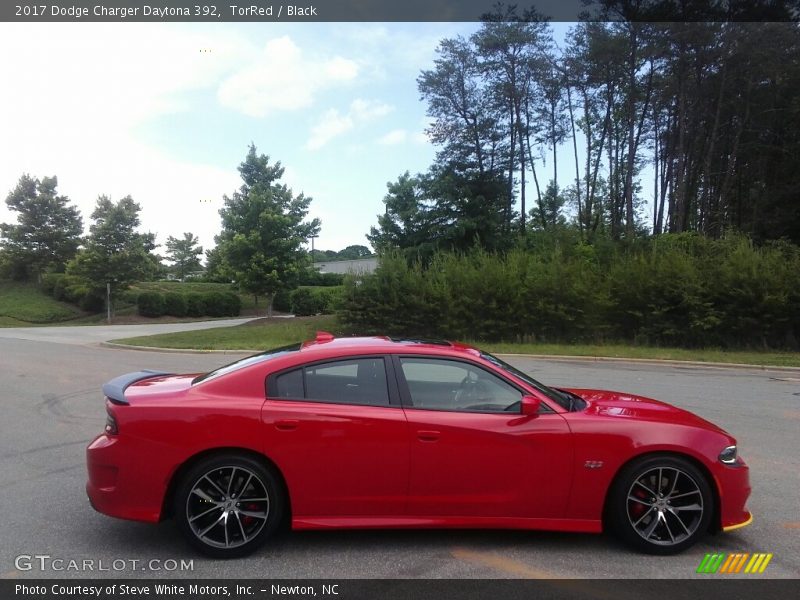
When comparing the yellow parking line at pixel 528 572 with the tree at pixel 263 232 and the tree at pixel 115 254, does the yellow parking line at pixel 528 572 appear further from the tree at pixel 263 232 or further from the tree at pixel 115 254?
the tree at pixel 115 254

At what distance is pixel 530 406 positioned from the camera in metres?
3.71

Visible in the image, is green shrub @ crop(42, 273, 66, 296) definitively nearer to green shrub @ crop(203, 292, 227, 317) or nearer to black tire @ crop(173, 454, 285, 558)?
green shrub @ crop(203, 292, 227, 317)

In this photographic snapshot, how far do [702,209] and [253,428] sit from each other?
1655 inches

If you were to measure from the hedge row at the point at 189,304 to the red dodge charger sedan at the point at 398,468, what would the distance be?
39.0 meters

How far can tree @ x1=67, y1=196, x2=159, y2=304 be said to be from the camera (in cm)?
3734

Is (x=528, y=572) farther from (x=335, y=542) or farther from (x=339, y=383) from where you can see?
(x=339, y=383)

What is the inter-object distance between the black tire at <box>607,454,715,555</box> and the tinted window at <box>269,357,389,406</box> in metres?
1.72

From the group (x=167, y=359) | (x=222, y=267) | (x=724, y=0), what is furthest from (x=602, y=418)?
(x=724, y=0)

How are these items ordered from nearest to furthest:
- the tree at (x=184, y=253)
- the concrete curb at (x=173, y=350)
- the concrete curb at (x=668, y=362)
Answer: the concrete curb at (x=668, y=362) → the concrete curb at (x=173, y=350) → the tree at (x=184, y=253)

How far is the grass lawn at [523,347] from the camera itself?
17.1m

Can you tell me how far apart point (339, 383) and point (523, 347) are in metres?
16.8

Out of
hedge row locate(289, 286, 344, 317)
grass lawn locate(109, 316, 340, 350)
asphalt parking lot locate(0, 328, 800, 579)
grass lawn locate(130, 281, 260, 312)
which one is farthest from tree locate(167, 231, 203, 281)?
asphalt parking lot locate(0, 328, 800, 579)

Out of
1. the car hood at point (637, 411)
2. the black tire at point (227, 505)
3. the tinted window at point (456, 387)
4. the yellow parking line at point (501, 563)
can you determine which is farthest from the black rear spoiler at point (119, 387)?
the car hood at point (637, 411)

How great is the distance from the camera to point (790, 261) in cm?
2042
